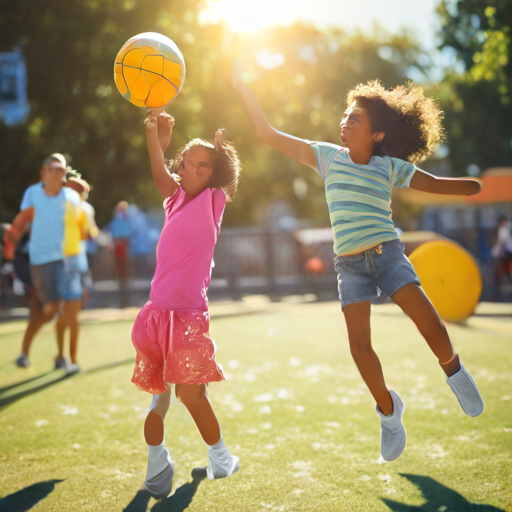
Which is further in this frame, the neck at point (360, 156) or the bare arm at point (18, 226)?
the bare arm at point (18, 226)

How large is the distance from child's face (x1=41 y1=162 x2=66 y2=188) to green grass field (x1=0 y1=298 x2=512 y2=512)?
2.01 meters

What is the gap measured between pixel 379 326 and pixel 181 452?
6.17 meters

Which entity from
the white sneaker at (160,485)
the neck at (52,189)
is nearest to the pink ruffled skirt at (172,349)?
the white sneaker at (160,485)

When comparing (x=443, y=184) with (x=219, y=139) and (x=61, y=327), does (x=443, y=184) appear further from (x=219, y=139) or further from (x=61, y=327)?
(x=61, y=327)

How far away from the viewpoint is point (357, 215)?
11.9ft

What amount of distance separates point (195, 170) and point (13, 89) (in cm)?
1975

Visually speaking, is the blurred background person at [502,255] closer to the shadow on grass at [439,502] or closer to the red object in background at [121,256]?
the red object in background at [121,256]

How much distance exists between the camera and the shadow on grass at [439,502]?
10.5ft

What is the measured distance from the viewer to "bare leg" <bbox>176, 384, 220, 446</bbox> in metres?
3.53

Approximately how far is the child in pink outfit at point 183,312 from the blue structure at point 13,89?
1882cm

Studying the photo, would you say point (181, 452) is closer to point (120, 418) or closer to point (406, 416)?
point (120, 418)

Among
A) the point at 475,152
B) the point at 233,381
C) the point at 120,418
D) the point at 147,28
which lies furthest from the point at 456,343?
the point at 475,152

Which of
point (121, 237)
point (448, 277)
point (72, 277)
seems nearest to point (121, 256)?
point (121, 237)

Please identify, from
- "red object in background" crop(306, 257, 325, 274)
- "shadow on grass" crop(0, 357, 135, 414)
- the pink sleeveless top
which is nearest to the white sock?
the pink sleeveless top
